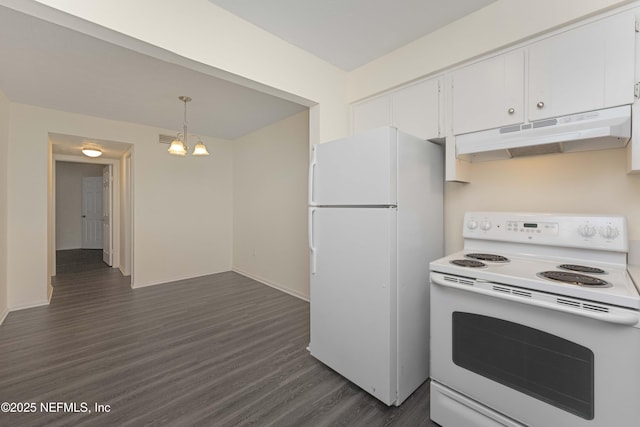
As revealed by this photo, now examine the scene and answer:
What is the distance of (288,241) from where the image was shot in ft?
13.5

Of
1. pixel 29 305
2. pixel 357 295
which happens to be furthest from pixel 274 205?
pixel 29 305

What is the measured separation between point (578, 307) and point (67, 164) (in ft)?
35.1

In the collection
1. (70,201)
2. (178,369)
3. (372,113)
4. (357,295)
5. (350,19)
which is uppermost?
(350,19)

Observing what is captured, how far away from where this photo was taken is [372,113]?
2523 mm

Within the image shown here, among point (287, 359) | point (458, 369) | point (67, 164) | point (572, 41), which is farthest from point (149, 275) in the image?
point (67, 164)

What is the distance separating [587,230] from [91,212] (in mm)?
10238

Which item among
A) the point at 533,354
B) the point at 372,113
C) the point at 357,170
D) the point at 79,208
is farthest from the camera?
the point at 79,208

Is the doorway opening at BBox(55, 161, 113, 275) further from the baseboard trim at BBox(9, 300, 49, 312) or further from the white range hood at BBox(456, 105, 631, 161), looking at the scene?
the white range hood at BBox(456, 105, 631, 161)

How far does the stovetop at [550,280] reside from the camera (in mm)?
1094

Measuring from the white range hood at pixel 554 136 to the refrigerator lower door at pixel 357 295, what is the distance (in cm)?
79

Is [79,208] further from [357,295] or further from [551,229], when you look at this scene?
[551,229]

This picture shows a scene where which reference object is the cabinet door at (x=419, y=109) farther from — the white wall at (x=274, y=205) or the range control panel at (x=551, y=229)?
the white wall at (x=274, y=205)

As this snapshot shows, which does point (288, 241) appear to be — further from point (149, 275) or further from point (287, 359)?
point (149, 275)

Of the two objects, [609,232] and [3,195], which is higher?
[3,195]
